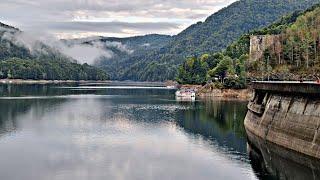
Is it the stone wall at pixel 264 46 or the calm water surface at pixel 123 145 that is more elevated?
the stone wall at pixel 264 46

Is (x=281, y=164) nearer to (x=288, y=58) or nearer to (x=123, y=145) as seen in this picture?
(x=123, y=145)

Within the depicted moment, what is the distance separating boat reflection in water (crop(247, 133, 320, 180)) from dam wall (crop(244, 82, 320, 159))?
28.6 inches

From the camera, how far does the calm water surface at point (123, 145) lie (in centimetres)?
6112

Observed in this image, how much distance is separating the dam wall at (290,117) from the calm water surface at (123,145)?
4.80m

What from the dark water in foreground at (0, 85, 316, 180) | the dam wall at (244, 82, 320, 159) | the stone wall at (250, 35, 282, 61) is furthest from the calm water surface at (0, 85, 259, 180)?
the stone wall at (250, 35, 282, 61)

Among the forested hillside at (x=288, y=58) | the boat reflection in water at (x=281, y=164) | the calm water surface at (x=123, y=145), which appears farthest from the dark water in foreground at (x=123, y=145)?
the forested hillside at (x=288, y=58)

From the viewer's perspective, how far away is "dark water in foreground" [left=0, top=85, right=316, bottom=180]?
61.1 meters

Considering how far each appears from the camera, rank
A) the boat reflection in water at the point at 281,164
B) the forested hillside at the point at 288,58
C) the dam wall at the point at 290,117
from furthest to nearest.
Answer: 1. the forested hillside at the point at 288,58
2. the dam wall at the point at 290,117
3. the boat reflection in water at the point at 281,164

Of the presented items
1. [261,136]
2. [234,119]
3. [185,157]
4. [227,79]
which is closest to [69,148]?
[185,157]

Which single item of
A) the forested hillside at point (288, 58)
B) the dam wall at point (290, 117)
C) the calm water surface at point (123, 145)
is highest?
the forested hillside at point (288, 58)

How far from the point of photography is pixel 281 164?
62.7 m

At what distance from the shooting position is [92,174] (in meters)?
59.2

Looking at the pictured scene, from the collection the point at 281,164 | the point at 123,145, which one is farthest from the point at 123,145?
the point at 281,164

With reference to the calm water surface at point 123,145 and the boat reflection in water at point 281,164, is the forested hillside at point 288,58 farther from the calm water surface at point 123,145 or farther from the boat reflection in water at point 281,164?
the boat reflection in water at point 281,164
